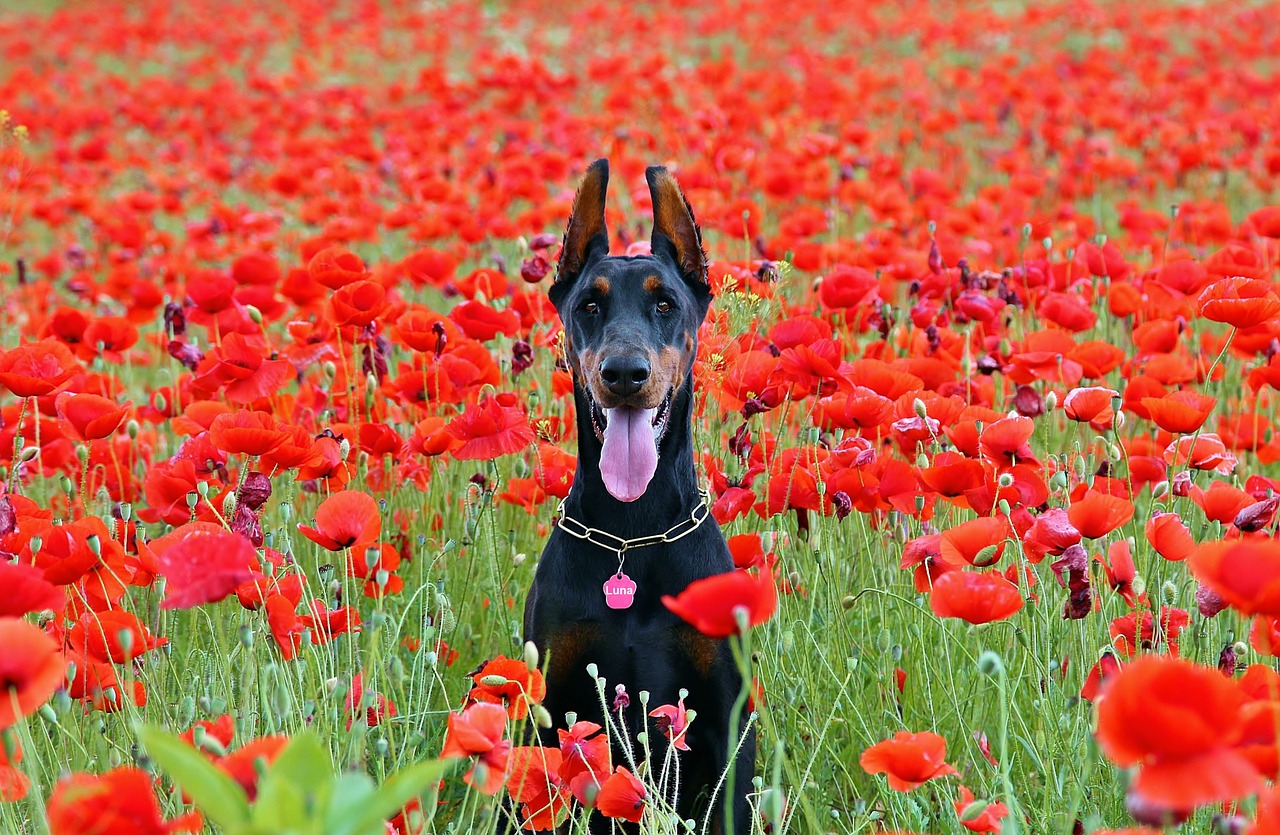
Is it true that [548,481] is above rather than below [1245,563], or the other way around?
below

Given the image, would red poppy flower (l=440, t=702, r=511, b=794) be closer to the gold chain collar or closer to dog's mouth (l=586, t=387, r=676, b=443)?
the gold chain collar

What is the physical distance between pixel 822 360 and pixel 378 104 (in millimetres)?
10541

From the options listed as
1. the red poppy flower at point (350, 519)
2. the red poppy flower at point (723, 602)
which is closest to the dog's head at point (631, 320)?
the red poppy flower at point (350, 519)

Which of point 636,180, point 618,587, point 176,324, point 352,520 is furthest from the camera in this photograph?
point 636,180

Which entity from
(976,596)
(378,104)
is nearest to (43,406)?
(976,596)

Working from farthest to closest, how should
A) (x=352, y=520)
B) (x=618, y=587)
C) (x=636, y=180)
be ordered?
(x=636, y=180), (x=618, y=587), (x=352, y=520)

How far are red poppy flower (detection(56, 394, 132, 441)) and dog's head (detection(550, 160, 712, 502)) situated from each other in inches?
41.4

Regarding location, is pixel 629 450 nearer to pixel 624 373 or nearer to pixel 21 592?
pixel 624 373

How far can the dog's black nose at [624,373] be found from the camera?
2875 mm

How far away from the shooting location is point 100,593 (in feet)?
8.66

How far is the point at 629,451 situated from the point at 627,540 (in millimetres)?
202

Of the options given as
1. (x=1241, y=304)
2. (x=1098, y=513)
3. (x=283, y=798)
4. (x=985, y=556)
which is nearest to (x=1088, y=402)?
(x=1241, y=304)

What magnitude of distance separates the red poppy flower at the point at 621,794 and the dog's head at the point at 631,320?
0.86 meters

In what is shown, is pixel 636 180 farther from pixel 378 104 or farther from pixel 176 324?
pixel 378 104
